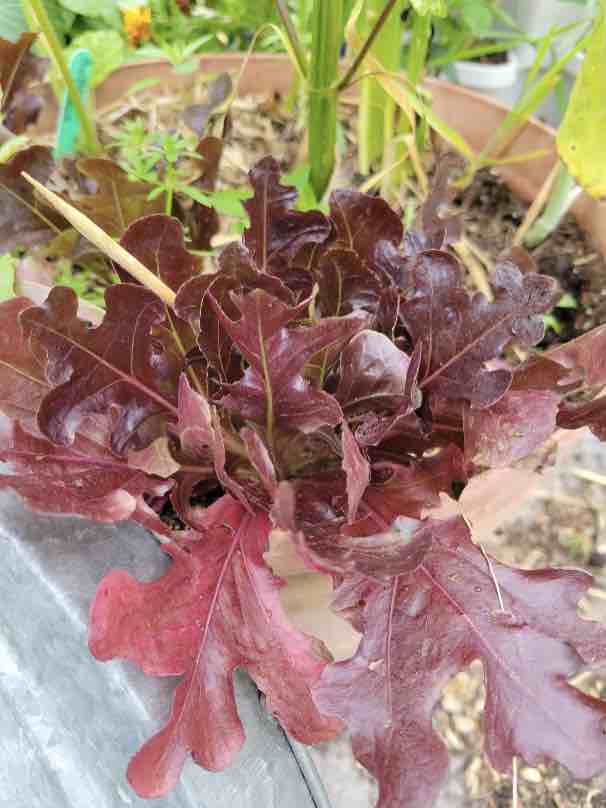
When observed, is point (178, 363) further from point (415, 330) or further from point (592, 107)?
point (592, 107)

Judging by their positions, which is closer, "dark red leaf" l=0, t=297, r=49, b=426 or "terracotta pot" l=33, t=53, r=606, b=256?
"dark red leaf" l=0, t=297, r=49, b=426

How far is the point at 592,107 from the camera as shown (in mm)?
555

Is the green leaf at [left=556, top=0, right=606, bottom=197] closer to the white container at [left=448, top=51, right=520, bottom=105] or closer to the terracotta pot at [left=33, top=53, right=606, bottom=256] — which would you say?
the terracotta pot at [left=33, top=53, right=606, bottom=256]

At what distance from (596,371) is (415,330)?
0.37 feet

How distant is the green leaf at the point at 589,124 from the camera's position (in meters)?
0.53

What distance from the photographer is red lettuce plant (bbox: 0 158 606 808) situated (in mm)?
390

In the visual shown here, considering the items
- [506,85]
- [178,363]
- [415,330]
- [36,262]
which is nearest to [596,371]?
[415,330]

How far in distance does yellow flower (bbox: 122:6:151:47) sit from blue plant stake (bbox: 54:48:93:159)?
0.30m

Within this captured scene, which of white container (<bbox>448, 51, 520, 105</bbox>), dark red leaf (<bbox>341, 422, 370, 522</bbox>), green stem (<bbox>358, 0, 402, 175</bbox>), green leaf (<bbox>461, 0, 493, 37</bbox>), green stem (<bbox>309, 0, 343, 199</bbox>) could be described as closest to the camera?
dark red leaf (<bbox>341, 422, 370, 522</bbox>)

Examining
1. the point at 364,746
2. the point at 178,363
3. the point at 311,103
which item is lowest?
the point at 364,746

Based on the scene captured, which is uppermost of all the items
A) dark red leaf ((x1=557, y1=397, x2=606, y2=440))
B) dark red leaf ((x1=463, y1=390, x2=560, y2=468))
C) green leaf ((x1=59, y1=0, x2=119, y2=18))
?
green leaf ((x1=59, y1=0, x2=119, y2=18))

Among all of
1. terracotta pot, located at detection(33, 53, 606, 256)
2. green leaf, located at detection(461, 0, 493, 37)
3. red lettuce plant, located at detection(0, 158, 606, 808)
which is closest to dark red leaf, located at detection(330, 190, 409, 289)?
red lettuce plant, located at detection(0, 158, 606, 808)

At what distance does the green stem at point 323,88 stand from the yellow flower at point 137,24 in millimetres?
381

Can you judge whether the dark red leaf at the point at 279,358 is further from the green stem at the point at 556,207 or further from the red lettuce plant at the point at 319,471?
the green stem at the point at 556,207
